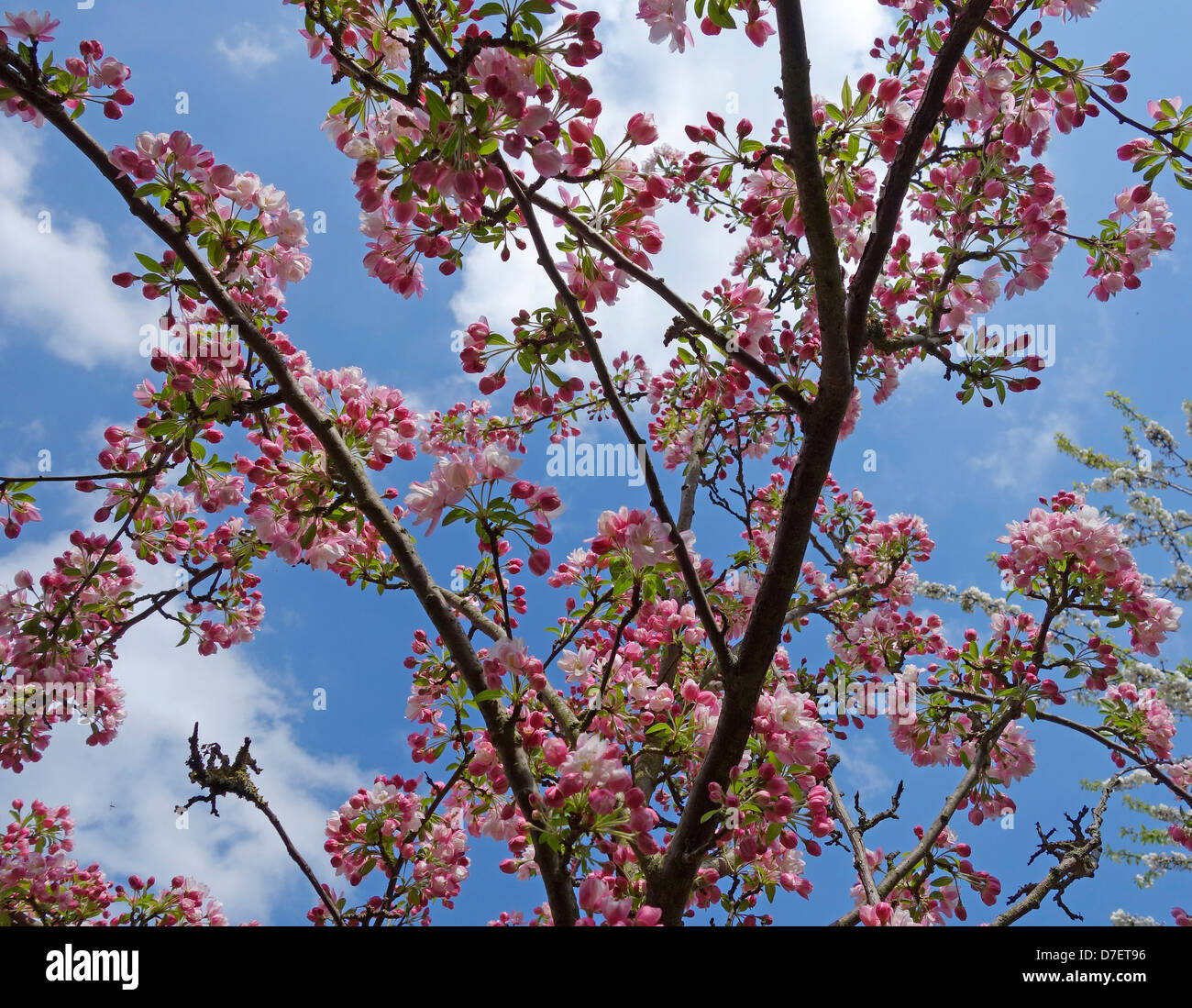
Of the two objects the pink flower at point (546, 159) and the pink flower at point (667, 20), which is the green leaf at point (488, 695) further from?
the pink flower at point (667, 20)

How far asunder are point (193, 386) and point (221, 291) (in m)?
0.33

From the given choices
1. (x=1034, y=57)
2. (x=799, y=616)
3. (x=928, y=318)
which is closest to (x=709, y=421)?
(x=799, y=616)

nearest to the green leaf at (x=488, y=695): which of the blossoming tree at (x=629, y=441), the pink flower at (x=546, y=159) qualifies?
the blossoming tree at (x=629, y=441)

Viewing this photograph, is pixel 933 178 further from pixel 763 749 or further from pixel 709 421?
pixel 763 749

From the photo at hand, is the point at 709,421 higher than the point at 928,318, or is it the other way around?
the point at 709,421

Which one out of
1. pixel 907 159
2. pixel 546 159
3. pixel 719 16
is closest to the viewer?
pixel 546 159

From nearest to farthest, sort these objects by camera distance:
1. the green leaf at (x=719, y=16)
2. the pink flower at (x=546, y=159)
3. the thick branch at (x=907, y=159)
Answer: the pink flower at (x=546, y=159) → the green leaf at (x=719, y=16) → the thick branch at (x=907, y=159)

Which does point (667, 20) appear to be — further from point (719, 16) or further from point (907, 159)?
point (907, 159)

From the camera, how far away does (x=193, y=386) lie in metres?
2.33

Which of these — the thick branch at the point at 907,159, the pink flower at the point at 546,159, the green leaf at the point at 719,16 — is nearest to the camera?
the pink flower at the point at 546,159

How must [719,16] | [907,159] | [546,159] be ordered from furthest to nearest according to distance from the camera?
[907,159], [719,16], [546,159]

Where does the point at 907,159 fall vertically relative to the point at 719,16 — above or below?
below

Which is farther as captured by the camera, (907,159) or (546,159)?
(907,159)

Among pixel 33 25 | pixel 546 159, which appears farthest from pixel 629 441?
pixel 33 25
